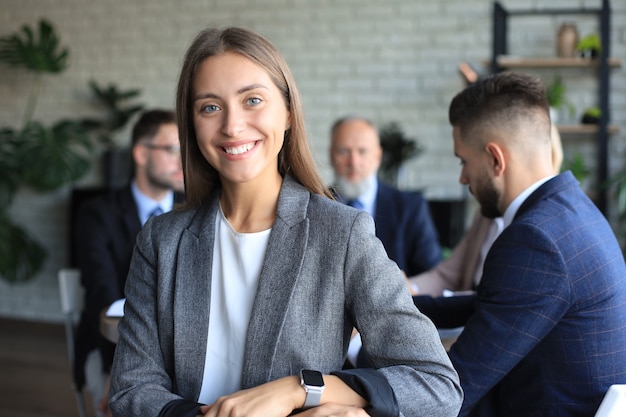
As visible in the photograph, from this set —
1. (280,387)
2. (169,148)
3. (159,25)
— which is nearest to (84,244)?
(169,148)

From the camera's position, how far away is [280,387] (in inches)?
49.1

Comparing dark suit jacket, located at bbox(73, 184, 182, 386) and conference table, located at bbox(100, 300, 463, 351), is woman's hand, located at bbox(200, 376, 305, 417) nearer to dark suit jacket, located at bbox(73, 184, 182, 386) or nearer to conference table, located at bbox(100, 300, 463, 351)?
conference table, located at bbox(100, 300, 463, 351)

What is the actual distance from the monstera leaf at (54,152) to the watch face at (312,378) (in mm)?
5351

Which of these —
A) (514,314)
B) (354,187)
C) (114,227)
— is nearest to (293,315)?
(514,314)

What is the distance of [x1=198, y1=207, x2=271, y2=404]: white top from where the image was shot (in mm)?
1402

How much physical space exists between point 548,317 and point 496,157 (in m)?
0.54

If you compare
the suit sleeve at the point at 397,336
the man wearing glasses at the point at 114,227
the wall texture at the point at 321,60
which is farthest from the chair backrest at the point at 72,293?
the wall texture at the point at 321,60

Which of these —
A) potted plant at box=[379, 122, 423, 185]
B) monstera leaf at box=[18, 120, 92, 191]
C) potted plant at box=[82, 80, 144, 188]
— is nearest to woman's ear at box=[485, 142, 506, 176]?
potted plant at box=[379, 122, 423, 185]

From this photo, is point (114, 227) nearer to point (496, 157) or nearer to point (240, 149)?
point (496, 157)

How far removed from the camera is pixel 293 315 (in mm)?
1347

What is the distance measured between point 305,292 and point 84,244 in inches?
80.9

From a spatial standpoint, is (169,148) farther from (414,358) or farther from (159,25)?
(159,25)

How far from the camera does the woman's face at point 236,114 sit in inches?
55.0

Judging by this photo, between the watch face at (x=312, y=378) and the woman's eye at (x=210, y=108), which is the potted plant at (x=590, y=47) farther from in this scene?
the watch face at (x=312, y=378)
